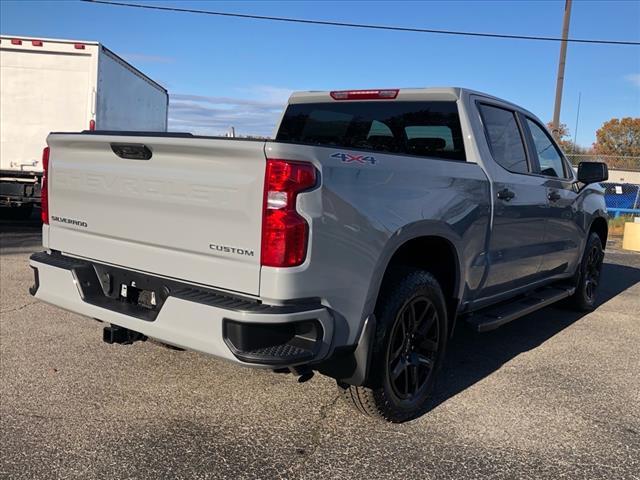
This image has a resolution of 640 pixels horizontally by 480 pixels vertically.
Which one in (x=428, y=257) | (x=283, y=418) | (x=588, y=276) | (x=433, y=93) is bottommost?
(x=283, y=418)

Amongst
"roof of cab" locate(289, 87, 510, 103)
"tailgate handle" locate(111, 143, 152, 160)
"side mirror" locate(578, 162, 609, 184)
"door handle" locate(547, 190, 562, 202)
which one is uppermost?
"roof of cab" locate(289, 87, 510, 103)

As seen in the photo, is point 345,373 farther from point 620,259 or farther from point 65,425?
point 620,259

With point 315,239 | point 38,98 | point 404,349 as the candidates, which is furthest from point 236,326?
point 38,98

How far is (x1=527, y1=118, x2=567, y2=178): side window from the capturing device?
5117mm

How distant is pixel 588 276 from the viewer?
6.51m

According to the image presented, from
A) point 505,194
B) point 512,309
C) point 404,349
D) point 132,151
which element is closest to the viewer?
point 132,151

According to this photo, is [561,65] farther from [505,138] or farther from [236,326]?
[236,326]

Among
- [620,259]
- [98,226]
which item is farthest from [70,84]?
[620,259]

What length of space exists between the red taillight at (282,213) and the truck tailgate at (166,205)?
0.05 meters

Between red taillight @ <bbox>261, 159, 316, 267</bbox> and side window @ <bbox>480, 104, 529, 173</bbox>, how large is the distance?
2.15m

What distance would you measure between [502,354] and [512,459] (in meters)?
1.90

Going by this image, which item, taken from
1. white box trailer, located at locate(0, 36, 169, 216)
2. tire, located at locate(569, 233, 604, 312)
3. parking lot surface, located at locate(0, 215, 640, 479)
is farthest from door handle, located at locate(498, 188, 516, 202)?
white box trailer, located at locate(0, 36, 169, 216)

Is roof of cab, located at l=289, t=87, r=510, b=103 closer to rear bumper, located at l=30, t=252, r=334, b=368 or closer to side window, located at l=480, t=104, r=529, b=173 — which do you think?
side window, located at l=480, t=104, r=529, b=173

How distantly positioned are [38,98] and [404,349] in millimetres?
8949
